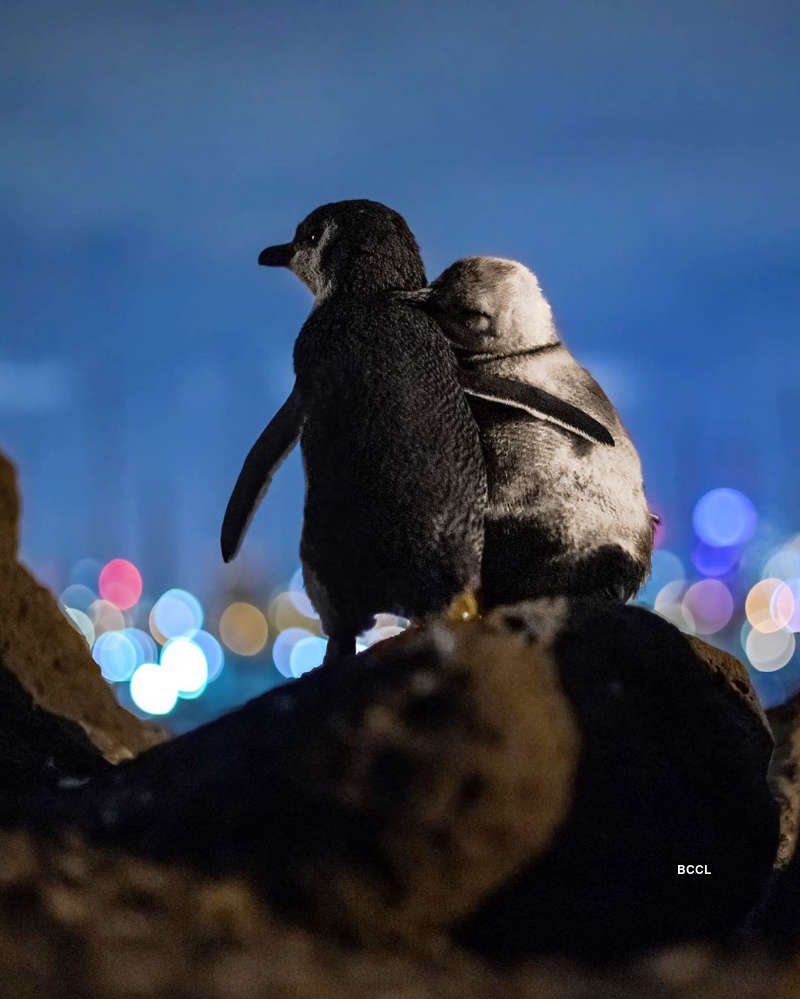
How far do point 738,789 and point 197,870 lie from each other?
47 cm

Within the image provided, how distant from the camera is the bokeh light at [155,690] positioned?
2.35 metres

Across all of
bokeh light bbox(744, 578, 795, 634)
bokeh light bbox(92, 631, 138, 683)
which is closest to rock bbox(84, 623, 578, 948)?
bokeh light bbox(92, 631, 138, 683)

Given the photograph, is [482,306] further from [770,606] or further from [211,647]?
[770,606]

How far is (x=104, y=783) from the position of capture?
1021 millimetres

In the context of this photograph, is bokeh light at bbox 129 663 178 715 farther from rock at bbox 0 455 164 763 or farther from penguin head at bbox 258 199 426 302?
penguin head at bbox 258 199 426 302

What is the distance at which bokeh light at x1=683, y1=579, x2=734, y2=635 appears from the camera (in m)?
5.05

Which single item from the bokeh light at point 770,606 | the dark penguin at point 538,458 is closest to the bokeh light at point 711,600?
the bokeh light at point 770,606

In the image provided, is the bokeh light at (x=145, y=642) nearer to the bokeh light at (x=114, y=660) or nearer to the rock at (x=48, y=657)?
the bokeh light at (x=114, y=660)

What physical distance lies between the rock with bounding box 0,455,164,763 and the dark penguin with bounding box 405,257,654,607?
698 millimetres

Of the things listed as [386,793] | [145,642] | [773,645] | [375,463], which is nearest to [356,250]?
[375,463]

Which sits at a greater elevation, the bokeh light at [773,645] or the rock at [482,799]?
the rock at [482,799]

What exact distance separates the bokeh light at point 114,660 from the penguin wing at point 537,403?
0.88 metres

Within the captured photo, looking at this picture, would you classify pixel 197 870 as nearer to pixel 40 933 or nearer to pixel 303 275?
pixel 40 933

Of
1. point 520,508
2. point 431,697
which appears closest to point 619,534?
point 520,508
